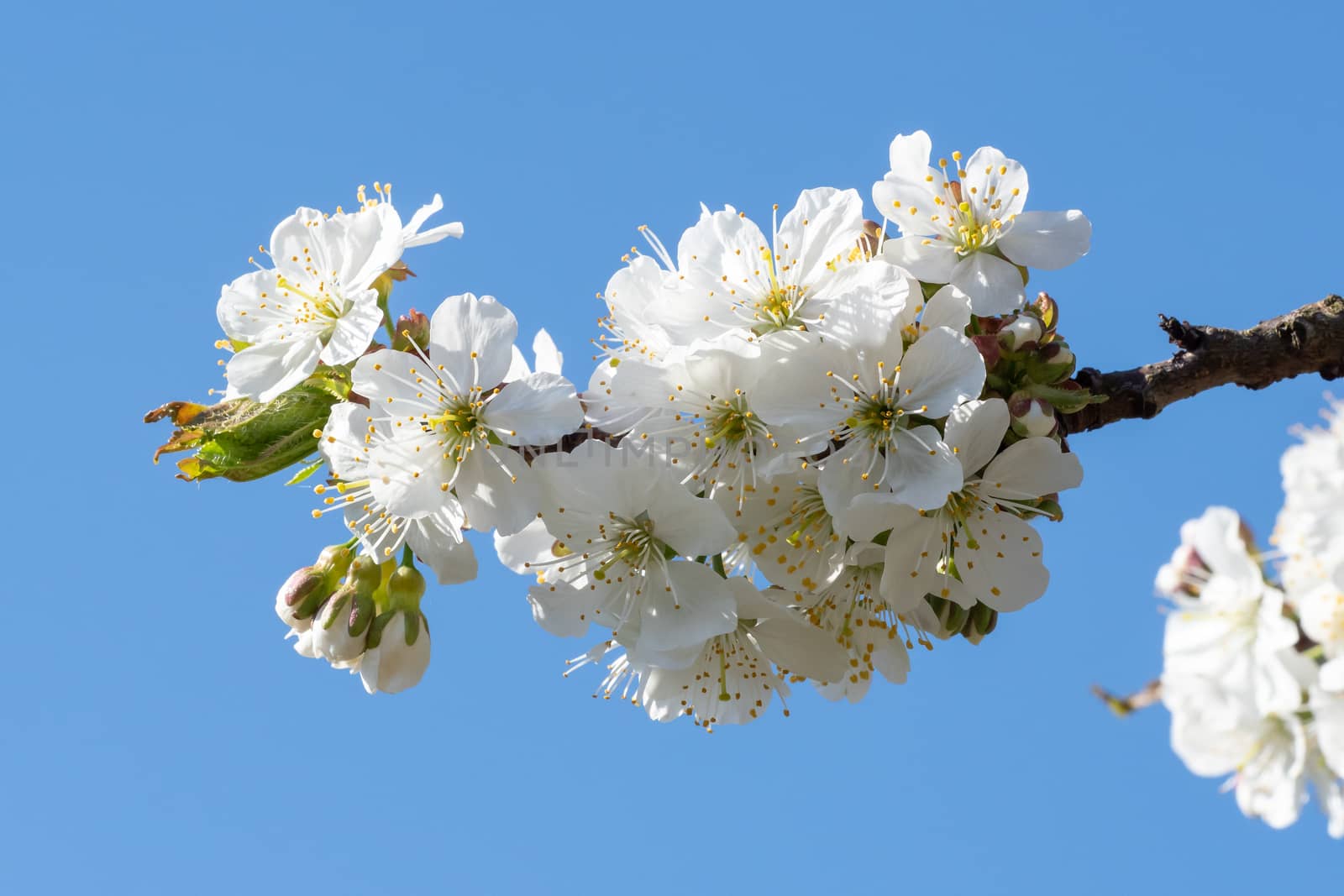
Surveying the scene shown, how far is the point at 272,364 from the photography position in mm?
2963

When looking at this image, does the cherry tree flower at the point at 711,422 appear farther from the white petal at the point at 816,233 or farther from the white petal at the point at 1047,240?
the white petal at the point at 1047,240

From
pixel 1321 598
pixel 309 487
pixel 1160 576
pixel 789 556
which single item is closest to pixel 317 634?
pixel 309 487

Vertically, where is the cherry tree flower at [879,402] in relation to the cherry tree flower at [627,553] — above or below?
above

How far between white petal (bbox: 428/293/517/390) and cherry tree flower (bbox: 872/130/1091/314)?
3.09 ft

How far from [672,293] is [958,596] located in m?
1.02

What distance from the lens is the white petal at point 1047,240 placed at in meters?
3.02

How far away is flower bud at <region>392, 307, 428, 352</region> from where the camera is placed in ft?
9.54

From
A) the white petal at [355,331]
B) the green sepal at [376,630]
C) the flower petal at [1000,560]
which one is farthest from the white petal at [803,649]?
the white petal at [355,331]

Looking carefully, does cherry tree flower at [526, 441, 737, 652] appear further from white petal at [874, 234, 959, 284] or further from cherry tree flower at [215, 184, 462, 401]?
white petal at [874, 234, 959, 284]

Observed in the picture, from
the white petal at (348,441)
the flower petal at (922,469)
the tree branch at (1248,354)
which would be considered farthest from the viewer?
the tree branch at (1248,354)

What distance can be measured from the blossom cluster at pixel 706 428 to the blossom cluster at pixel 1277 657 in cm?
84

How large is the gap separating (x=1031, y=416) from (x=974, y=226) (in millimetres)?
578

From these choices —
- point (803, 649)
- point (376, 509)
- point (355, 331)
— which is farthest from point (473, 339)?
point (803, 649)

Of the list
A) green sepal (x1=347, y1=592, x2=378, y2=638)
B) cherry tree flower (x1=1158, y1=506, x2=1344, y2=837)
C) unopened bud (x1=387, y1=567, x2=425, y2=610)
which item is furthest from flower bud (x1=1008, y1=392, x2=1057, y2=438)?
green sepal (x1=347, y1=592, x2=378, y2=638)
